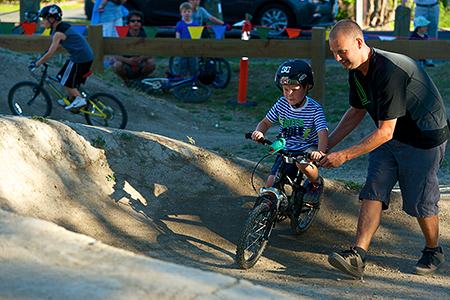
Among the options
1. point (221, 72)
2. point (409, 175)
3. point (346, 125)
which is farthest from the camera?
point (221, 72)

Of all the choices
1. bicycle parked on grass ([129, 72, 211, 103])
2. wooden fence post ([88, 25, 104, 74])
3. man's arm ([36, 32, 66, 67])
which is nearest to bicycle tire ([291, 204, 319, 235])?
man's arm ([36, 32, 66, 67])

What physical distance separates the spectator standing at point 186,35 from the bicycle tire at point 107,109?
3.57m

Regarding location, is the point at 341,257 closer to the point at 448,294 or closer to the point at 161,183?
the point at 448,294

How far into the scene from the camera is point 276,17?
13641mm

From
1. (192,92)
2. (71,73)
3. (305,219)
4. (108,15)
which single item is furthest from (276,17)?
(305,219)

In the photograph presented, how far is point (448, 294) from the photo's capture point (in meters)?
3.42

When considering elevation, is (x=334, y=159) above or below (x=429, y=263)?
above

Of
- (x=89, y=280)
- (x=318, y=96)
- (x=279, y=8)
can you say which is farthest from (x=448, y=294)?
(x=279, y=8)

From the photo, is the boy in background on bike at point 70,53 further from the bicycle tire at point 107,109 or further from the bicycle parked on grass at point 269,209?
the bicycle parked on grass at point 269,209

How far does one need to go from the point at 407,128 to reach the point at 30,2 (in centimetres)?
1125

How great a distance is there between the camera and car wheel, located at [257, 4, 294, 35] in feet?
44.7

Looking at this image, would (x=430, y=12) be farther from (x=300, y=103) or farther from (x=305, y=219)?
(x=300, y=103)

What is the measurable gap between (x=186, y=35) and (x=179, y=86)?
1224 mm

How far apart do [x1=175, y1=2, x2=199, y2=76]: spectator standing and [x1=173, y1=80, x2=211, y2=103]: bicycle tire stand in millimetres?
293
